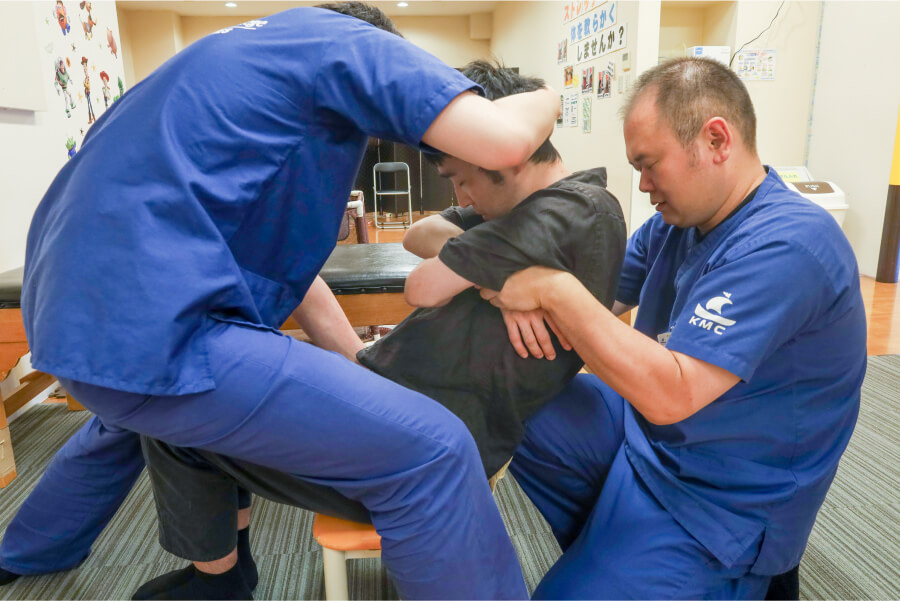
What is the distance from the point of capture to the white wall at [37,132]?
92.0 inches

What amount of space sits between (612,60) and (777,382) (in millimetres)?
3424

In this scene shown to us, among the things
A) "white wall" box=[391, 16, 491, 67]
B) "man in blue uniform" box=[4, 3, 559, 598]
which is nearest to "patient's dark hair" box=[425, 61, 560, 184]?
"man in blue uniform" box=[4, 3, 559, 598]

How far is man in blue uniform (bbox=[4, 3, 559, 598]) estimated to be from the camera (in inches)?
30.5

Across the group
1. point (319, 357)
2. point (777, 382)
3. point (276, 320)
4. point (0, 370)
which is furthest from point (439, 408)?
point (0, 370)

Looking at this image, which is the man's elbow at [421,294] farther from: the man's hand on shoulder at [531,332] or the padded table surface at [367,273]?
the padded table surface at [367,273]

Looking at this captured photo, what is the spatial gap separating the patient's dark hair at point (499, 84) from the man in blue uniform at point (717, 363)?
0.61 feet

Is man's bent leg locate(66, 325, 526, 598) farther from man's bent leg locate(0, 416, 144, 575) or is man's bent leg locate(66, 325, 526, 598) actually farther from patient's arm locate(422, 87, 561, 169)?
man's bent leg locate(0, 416, 144, 575)

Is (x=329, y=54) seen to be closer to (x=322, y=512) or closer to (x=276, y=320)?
(x=276, y=320)


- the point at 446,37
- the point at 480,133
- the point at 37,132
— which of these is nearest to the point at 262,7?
the point at 446,37

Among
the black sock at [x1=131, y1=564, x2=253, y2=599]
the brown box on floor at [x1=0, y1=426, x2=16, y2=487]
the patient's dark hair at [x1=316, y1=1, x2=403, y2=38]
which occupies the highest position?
the patient's dark hair at [x1=316, y1=1, x2=403, y2=38]

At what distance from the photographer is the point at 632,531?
1125 millimetres

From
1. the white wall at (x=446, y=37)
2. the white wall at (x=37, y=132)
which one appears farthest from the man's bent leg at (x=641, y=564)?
the white wall at (x=446, y=37)

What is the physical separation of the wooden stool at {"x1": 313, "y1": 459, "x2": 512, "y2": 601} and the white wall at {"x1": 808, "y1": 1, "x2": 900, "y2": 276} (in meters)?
4.75

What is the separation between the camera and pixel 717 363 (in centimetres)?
93
